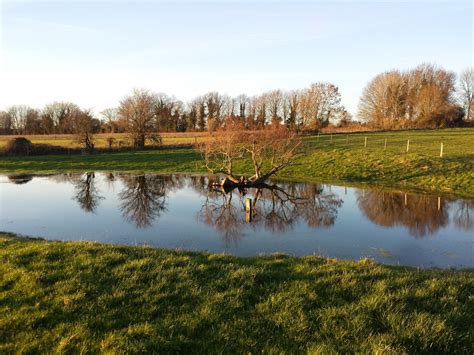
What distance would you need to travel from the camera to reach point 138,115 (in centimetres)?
5397

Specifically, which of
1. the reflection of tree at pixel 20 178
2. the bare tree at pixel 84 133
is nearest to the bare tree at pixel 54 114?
the bare tree at pixel 84 133

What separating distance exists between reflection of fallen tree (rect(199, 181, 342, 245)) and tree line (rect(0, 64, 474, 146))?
101 feet

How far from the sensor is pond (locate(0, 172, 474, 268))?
12.2 m

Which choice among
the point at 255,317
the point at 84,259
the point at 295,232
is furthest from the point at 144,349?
the point at 295,232

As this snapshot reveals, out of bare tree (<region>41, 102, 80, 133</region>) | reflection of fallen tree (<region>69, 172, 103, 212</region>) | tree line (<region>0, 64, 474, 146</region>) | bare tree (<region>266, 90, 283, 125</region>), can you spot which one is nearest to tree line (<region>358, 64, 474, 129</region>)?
tree line (<region>0, 64, 474, 146</region>)

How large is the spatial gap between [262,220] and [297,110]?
59.9m

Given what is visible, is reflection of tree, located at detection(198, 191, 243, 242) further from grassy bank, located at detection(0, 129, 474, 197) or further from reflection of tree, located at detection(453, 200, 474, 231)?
grassy bank, located at detection(0, 129, 474, 197)

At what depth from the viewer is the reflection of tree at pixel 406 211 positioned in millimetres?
15180

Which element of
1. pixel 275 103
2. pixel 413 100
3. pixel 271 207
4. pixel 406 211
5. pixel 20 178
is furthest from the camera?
pixel 275 103

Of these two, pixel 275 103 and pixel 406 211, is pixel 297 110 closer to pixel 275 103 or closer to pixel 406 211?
pixel 275 103

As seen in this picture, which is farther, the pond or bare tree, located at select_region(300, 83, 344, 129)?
bare tree, located at select_region(300, 83, 344, 129)

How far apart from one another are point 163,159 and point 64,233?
94.3 feet

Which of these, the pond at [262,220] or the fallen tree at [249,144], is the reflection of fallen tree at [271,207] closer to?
the pond at [262,220]

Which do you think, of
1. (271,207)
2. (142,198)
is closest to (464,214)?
(271,207)
